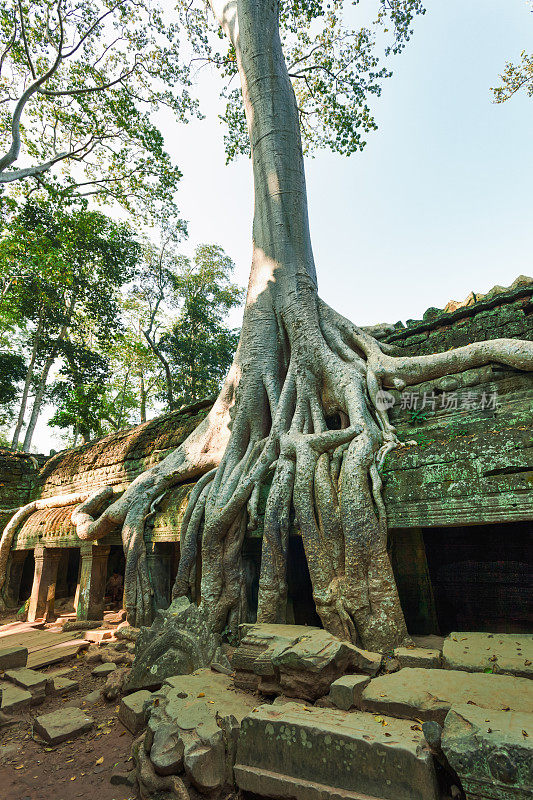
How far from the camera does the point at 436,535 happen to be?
3852mm

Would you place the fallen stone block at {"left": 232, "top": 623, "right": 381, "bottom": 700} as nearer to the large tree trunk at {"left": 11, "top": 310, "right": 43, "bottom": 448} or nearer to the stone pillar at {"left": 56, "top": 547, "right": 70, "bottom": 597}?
Result: the stone pillar at {"left": 56, "top": 547, "right": 70, "bottom": 597}

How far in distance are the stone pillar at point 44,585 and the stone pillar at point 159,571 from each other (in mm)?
2371

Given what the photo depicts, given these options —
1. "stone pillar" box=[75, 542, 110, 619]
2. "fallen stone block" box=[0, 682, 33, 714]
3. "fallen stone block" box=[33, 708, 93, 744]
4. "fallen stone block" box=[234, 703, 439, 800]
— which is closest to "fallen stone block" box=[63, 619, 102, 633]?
"stone pillar" box=[75, 542, 110, 619]

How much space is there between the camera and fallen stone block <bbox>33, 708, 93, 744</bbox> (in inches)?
98.1

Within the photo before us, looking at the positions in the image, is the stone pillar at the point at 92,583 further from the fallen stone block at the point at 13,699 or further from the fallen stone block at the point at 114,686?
the fallen stone block at the point at 114,686

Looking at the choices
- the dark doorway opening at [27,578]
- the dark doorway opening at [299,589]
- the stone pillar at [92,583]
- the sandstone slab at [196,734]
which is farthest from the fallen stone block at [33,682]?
the dark doorway opening at [27,578]

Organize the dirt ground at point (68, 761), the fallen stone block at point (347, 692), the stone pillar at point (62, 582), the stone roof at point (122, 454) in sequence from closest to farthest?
the fallen stone block at point (347, 692) → the dirt ground at point (68, 761) → the stone roof at point (122, 454) → the stone pillar at point (62, 582)

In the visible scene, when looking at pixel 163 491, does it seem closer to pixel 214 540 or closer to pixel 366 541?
pixel 214 540

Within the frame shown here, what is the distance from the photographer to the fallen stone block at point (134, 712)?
2441mm

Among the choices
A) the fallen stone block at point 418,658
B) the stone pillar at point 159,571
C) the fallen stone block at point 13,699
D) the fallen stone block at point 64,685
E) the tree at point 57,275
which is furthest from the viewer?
the tree at point 57,275

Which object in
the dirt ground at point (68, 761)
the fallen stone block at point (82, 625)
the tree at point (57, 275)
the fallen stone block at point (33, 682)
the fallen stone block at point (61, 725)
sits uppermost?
the tree at point (57, 275)

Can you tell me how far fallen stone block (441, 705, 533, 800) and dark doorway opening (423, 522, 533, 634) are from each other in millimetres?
2305

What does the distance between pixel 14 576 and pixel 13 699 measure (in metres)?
4.77

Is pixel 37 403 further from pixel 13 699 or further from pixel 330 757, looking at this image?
pixel 330 757
